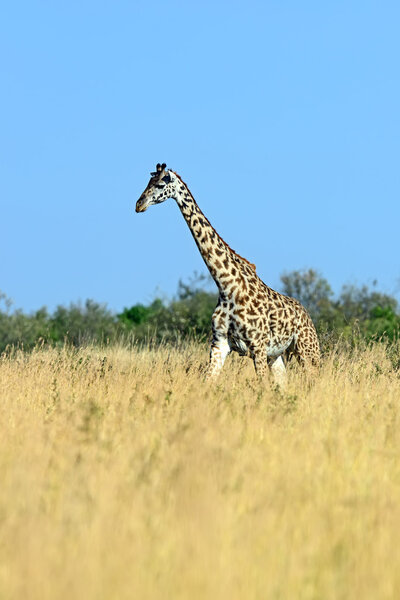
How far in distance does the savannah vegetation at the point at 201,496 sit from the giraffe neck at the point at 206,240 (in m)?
2.01

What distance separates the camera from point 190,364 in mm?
13898

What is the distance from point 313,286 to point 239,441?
2879 cm

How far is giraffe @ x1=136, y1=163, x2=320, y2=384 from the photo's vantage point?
12070mm

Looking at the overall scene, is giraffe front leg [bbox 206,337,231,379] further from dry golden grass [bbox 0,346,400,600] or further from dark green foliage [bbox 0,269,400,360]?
dark green foliage [bbox 0,269,400,360]

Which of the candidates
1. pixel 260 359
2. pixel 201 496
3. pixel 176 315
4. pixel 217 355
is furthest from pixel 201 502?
pixel 176 315

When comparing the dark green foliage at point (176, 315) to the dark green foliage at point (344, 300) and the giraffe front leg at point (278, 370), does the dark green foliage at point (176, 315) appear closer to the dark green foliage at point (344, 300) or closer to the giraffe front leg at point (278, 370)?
the dark green foliage at point (344, 300)

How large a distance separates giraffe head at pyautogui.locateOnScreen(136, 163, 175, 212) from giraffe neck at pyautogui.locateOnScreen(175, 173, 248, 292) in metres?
0.14

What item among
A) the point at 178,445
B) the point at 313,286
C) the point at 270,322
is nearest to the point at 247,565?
the point at 178,445

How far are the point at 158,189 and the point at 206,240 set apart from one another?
0.97 metres

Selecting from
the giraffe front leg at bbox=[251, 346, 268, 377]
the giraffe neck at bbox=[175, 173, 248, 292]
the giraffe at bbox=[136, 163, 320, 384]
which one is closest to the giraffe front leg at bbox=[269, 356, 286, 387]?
the giraffe at bbox=[136, 163, 320, 384]

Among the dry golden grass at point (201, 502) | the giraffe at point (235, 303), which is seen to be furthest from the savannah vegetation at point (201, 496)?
the giraffe at point (235, 303)

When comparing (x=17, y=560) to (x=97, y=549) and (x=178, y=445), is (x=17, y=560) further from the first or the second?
(x=178, y=445)

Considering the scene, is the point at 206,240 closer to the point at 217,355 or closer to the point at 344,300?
the point at 217,355

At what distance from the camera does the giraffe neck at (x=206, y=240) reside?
1238 cm
